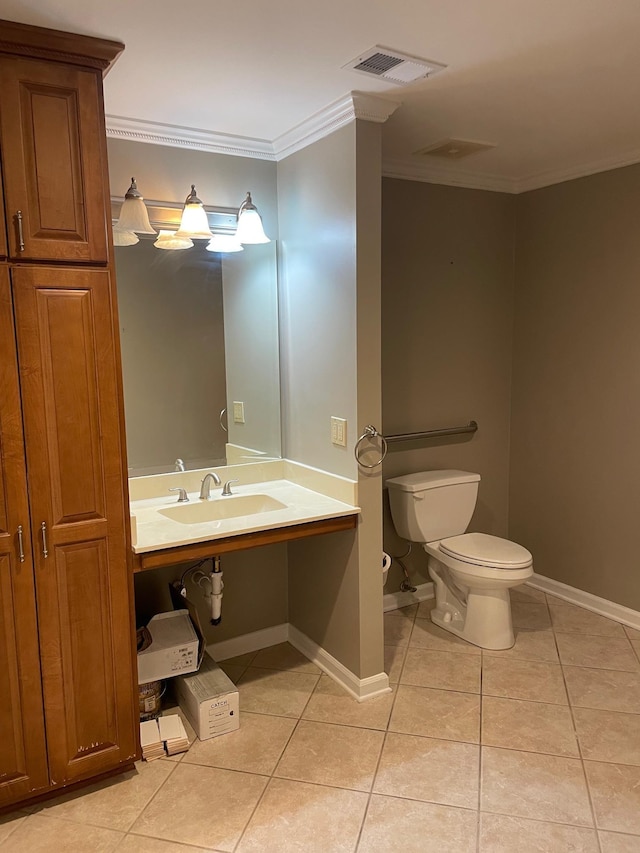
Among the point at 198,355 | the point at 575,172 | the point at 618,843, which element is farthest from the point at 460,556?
the point at 575,172

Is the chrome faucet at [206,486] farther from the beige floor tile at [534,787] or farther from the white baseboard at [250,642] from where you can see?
the beige floor tile at [534,787]

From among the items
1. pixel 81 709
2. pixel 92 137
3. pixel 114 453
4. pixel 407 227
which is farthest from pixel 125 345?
pixel 407 227

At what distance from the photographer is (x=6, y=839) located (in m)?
1.97

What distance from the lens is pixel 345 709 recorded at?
2646 millimetres

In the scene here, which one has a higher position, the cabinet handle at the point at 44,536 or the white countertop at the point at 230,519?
the cabinet handle at the point at 44,536

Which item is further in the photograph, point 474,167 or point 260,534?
point 474,167

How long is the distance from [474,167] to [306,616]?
2384 millimetres

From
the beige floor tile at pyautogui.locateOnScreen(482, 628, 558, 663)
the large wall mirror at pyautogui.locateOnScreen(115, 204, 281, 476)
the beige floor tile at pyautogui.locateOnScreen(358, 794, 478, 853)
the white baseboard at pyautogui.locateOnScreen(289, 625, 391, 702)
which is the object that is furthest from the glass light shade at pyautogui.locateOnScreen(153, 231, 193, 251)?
the beige floor tile at pyautogui.locateOnScreen(482, 628, 558, 663)

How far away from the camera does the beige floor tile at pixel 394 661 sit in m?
2.91

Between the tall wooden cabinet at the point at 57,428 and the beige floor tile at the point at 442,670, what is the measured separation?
1.33 meters

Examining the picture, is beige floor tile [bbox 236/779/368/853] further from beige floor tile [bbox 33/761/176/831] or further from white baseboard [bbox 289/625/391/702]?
white baseboard [bbox 289/625/391/702]

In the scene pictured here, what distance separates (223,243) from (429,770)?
2.20 m

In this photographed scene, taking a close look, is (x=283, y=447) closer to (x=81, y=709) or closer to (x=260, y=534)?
(x=260, y=534)

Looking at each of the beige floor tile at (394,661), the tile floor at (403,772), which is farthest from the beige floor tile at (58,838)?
the beige floor tile at (394,661)
